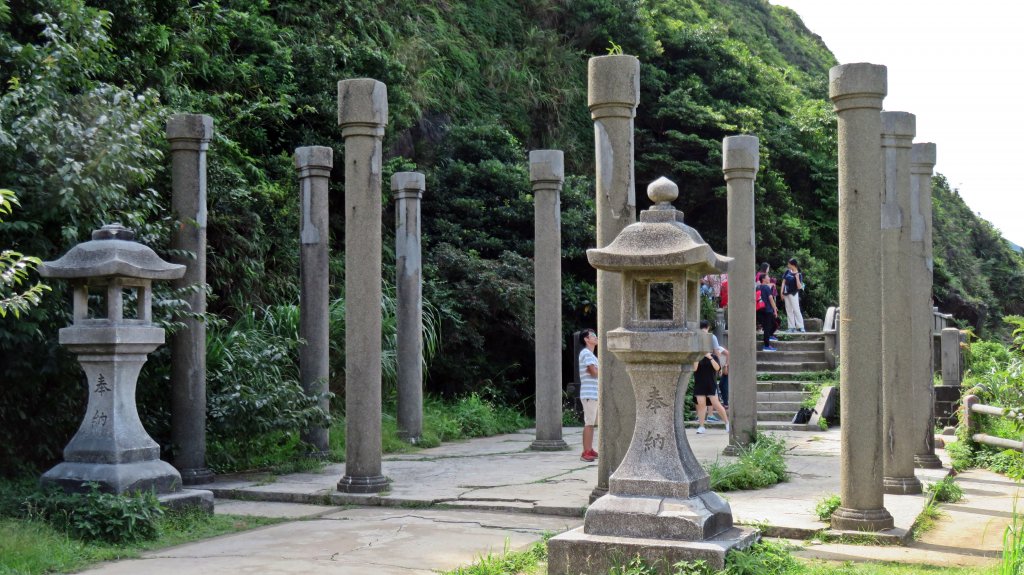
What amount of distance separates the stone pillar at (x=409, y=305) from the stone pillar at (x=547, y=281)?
180cm

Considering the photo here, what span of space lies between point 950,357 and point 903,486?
6497 mm

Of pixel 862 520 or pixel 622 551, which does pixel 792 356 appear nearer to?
pixel 862 520

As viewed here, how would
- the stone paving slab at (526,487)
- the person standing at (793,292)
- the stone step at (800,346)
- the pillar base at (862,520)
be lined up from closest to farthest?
the pillar base at (862,520) < the stone paving slab at (526,487) < the stone step at (800,346) < the person standing at (793,292)

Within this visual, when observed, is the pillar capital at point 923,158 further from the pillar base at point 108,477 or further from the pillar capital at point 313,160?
the pillar base at point 108,477

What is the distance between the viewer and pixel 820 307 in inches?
1020

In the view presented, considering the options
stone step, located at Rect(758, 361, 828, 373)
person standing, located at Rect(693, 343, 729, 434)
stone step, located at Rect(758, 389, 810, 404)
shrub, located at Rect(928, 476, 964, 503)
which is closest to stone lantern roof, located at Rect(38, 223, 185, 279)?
shrub, located at Rect(928, 476, 964, 503)

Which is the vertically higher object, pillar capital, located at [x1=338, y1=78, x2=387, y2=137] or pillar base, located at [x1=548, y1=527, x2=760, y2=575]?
pillar capital, located at [x1=338, y1=78, x2=387, y2=137]

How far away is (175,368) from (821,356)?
1396cm

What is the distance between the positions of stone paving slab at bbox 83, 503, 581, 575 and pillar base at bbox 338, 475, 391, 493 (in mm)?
460

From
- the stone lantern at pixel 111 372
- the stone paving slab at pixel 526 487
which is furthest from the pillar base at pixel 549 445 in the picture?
the stone lantern at pixel 111 372

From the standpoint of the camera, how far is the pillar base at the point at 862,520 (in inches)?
285

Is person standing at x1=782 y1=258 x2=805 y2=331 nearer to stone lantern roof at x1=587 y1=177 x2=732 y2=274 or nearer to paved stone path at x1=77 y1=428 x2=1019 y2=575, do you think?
paved stone path at x1=77 y1=428 x2=1019 y2=575

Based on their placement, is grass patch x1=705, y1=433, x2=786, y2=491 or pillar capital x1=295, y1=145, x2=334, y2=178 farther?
pillar capital x1=295, y1=145, x2=334, y2=178

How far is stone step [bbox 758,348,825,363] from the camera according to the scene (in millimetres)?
20047
